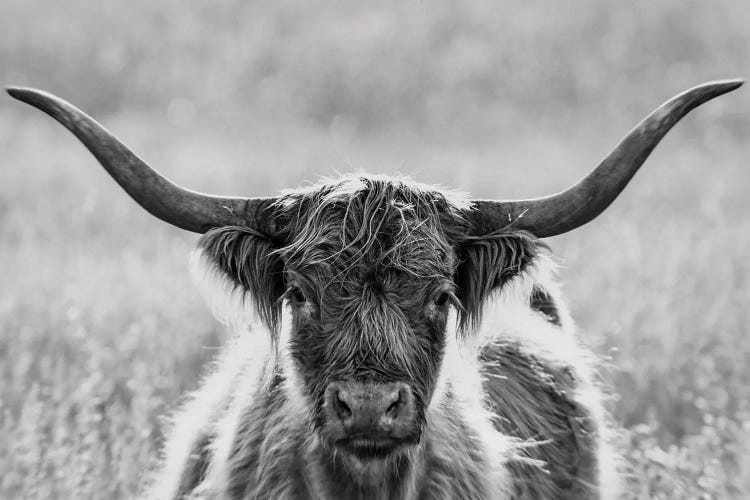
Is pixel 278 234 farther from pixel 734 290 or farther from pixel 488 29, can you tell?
pixel 488 29

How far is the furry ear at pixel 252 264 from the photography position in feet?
12.8

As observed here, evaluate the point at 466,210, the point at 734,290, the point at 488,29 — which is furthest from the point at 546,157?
the point at 466,210

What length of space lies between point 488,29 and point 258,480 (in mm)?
14520

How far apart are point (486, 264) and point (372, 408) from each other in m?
0.80

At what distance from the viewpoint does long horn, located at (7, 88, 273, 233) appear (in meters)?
3.61

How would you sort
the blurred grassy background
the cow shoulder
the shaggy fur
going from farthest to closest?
the blurred grassy background
the cow shoulder
the shaggy fur

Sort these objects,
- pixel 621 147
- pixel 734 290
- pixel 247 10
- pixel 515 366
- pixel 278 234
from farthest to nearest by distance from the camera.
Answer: pixel 247 10 < pixel 734 290 < pixel 515 366 < pixel 278 234 < pixel 621 147

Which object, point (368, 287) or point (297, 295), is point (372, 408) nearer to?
point (368, 287)

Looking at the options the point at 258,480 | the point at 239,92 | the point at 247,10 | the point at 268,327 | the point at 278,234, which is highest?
the point at 247,10

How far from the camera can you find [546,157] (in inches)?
554

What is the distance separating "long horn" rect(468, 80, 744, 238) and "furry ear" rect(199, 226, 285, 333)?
0.85 metres

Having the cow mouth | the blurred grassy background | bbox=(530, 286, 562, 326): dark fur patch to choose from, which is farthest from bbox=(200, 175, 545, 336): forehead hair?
the blurred grassy background

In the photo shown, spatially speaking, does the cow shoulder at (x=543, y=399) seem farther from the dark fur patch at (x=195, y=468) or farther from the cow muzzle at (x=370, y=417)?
the dark fur patch at (x=195, y=468)

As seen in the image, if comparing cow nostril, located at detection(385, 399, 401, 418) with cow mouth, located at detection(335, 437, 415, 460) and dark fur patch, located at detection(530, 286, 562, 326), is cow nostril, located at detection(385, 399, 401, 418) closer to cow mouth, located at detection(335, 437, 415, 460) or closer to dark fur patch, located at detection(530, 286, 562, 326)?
cow mouth, located at detection(335, 437, 415, 460)
